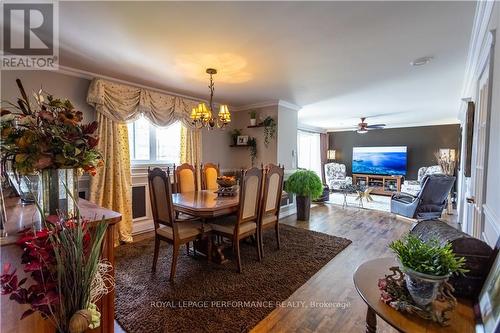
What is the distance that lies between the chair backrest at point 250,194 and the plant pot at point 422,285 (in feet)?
5.50

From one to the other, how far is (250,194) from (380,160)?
23.3 ft

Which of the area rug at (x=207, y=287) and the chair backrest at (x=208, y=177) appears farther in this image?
the chair backrest at (x=208, y=177)

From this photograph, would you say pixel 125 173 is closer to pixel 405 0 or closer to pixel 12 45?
pixel 12 45

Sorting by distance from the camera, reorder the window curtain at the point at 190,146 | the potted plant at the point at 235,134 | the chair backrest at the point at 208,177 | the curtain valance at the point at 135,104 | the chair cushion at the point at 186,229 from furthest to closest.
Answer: the potted plant at the point at 235,134, the window curtain at the point at 190,146, the chair backrest at the point at 208,177, the curtain valance at the point at 135,104, the chair cushion at the point at 186,229

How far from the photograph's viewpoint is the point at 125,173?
3.46m

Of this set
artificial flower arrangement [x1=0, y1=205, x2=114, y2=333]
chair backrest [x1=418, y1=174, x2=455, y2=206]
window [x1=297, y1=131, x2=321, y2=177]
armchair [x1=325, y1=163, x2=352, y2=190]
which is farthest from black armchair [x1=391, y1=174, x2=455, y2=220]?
artificial flower arrangement [x1=0, y1=205, x2=114, y2=333]

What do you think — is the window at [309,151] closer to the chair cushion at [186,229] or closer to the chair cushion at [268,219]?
the chair cushion at [268,219]

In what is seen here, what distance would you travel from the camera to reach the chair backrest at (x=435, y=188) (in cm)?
409

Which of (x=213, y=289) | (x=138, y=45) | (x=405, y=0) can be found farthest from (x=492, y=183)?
(x=138, y=45)

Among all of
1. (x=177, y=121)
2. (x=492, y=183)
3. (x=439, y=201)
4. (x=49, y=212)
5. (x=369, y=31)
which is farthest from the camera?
(x=439, y=201)

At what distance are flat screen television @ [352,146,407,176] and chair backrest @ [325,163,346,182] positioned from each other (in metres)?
0.51

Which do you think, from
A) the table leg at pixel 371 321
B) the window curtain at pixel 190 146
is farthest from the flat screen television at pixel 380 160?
the table leg at pixel 371 321

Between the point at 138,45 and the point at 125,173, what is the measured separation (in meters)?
1.88

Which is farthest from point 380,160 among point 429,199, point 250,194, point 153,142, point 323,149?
point 153,142
